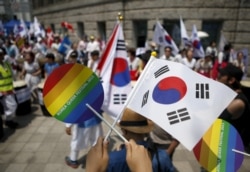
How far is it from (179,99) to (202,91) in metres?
0.17

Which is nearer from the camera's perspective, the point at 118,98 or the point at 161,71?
the point at 161,71

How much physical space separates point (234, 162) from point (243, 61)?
275 inches

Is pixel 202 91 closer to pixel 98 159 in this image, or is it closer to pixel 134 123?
pixel 134 123

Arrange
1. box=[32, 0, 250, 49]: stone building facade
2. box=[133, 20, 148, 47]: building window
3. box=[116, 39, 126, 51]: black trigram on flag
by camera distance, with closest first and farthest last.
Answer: box=[116, 39, 126, 51]: black trigram on flag, box=[32, 0, 250, 49]: stone building facade, box=[133, 20, 148, 47]: building window

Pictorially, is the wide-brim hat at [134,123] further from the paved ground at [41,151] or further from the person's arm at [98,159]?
the paved ground at [41,151]

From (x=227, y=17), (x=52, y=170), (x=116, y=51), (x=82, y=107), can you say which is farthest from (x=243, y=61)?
(x=82, y=107)

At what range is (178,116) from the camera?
166cm

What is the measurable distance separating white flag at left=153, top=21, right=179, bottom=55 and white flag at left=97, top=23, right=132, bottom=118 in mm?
3839

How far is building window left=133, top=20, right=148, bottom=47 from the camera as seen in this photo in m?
13.6

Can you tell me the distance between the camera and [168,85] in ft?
5.87

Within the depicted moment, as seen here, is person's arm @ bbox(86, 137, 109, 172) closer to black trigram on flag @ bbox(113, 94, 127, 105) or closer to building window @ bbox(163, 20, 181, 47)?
black trigram on flag @ bbox(113, 94, 127, 105)

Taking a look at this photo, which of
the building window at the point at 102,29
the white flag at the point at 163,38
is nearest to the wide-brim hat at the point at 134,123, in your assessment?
the white flag at the point at 163,38

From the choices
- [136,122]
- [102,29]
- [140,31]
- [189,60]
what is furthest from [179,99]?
[102,29]

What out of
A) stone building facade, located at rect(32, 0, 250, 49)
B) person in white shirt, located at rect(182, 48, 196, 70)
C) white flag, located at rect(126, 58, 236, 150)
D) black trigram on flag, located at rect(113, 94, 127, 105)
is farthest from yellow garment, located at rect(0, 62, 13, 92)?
stone building facade, located at rect(32, 0, 250, 49)
